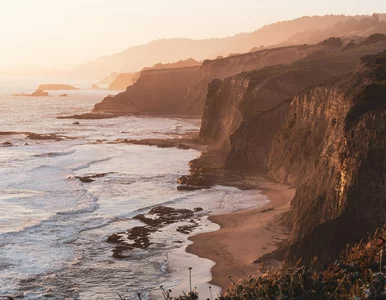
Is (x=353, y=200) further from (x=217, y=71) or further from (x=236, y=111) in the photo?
(x=217, y=71)

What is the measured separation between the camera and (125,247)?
2788 centimetres

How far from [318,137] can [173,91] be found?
10000 centimetres

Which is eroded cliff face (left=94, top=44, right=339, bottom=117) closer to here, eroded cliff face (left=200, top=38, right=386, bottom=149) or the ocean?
eroded cliff face (left=200, top=38, right=386, bottom=149)

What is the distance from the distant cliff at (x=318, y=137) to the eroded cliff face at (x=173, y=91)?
40.0 meters

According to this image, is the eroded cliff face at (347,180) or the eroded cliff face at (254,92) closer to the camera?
the eroded cliff face at (347,180)

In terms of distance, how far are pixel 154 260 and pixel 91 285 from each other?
13.1 feet

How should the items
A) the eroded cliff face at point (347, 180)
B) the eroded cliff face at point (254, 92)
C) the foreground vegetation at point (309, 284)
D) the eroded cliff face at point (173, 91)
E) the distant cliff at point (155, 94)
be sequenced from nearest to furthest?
the foreground vegetation at point (309, 284) → the eroded cliff face at point (347, 180) → the eroded cliff face at point (254, 92) → the eroded cliff face at point (173, 91) → the distant cliff at point (155, 94)

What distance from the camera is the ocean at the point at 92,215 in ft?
76.2

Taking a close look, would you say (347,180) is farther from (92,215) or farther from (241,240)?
(92,215)

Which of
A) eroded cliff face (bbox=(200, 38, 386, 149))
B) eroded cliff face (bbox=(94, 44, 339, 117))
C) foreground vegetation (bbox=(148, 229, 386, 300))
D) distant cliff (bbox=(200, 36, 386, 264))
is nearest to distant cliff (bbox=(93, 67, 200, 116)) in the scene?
eroded cliff face (bbox=(94, 44, 339, 117))

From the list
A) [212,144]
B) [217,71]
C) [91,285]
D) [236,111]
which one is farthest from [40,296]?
[217,71]

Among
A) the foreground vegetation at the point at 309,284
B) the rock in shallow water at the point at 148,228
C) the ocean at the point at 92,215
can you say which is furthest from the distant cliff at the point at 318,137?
the foreground vegetation at the point at 309,284

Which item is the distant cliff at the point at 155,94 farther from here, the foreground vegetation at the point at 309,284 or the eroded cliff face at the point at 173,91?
the foreground vegetation at the point at 309,284

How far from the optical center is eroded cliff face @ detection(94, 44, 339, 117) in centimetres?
11881
